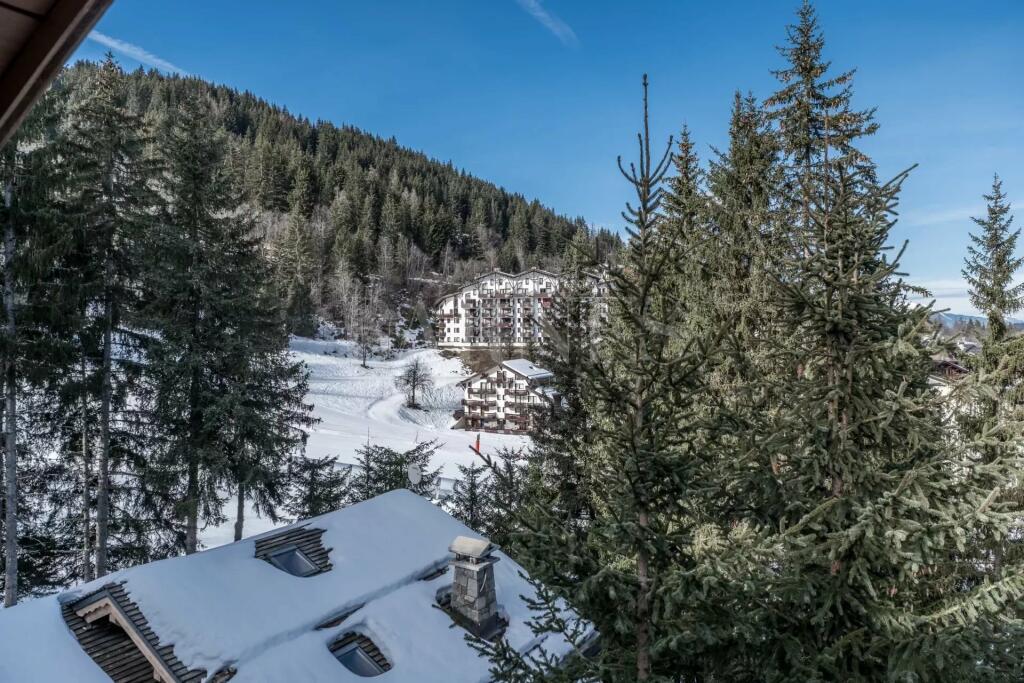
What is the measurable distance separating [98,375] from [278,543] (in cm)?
671

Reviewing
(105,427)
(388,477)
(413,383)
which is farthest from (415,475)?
(413,383)

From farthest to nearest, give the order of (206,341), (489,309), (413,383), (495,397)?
(489,309)
(413,383)
(495,397)
(206,341)

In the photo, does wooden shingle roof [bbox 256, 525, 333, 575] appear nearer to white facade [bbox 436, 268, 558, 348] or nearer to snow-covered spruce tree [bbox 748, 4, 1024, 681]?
snow-covered spruce tree [bbox 748, 4, 1024, 681]

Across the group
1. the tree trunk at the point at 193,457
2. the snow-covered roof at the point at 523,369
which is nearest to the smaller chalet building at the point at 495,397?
the snow-covered roof at the point at 523,369

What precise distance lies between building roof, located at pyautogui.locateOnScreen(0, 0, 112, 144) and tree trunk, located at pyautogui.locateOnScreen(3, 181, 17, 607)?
12.9 m

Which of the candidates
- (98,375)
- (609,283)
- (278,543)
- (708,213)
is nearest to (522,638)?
(278,543)

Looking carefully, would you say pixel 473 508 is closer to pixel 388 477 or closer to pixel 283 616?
pixel 388 477

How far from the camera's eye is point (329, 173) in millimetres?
94375

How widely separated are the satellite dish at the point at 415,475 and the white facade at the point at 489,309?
4754 cm

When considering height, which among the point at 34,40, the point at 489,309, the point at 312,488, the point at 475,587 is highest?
the point at 489,309

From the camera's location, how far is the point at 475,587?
9688mm

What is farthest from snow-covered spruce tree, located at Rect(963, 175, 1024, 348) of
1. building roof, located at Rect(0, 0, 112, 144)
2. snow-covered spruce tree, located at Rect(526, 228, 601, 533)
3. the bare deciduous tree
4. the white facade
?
the white facade

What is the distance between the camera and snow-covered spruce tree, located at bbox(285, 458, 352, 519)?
1609 centimetres

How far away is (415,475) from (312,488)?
3130 mm
